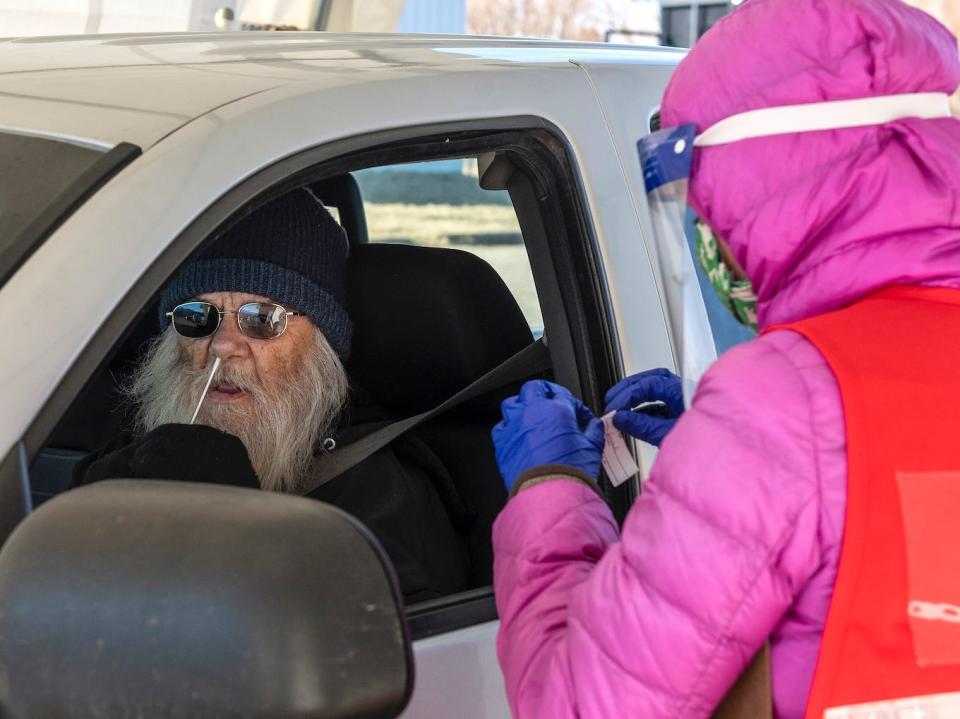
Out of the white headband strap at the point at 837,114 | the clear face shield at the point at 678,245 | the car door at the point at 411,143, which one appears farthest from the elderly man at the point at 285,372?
the white headband strap at the point at 837,114

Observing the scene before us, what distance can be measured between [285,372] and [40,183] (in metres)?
1.07

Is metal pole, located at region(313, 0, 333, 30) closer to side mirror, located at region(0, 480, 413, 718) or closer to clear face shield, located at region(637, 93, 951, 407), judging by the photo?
clear face shield, located at region(637, 93, 951, 407)

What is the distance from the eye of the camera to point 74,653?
1059mm

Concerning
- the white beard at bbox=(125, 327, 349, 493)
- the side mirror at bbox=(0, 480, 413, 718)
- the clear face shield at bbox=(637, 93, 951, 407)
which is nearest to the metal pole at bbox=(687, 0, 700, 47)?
the white beard at bbox=(125, 327, 349, 493)

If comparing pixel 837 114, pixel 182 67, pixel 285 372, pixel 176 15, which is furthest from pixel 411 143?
pixel 176 15

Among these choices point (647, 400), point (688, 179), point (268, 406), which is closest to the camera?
point (688, 179)

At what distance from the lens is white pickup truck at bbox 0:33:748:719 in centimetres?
105

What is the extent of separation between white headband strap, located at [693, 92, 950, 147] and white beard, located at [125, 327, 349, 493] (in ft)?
4.68

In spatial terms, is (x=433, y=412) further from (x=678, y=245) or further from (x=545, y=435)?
(x=678, y=245)

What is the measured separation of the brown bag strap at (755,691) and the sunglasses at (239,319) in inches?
58.4

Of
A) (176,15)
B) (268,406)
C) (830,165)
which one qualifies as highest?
(176,15)

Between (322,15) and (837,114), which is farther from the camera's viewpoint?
(322,15)

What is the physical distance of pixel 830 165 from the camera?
4.25ft

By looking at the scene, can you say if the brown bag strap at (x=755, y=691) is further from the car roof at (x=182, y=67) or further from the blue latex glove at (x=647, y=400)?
the car roof at (x=182, y=67)
